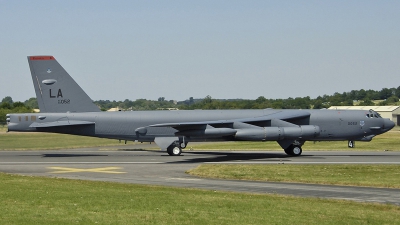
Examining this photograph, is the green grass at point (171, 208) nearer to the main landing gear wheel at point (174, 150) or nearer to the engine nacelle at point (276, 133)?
the engine nacelle at point (276, 133)

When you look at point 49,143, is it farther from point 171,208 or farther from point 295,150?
point 171,208

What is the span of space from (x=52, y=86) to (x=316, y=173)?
2058cm

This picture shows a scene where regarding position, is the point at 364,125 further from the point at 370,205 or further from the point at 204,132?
the point at 370,205

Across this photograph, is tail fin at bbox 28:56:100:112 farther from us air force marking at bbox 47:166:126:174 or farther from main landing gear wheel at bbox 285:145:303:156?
main landing gear wheel at bbox 285:145:303:156

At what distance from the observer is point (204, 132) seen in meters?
35.3

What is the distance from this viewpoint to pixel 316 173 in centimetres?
2597

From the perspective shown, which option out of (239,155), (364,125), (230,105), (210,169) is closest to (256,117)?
(239,155)

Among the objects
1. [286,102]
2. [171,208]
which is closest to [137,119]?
[171,208]

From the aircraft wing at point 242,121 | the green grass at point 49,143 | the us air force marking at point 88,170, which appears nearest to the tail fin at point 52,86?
the aircraft wing at point 242,121

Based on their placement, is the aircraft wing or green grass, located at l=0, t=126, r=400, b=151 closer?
the aircraft wing

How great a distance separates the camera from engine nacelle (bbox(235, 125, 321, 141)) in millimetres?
34656

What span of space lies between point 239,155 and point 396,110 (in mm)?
66565

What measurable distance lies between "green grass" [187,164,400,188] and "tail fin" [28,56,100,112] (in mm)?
13822

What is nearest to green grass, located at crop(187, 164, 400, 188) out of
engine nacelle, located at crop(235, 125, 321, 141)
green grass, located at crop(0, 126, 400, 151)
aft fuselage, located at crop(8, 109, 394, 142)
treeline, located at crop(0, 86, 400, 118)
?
engine nacelle, located at crop(235, 125, 321, 141)
